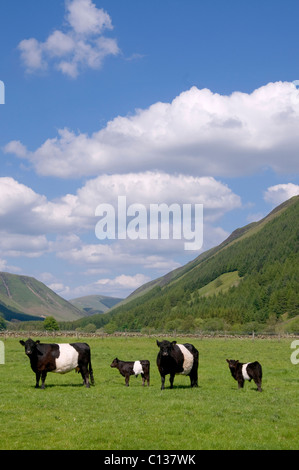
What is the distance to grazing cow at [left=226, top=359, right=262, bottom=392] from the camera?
22.0m

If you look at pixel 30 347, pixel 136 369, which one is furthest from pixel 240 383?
pixel 30 347

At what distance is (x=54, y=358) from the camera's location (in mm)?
22625

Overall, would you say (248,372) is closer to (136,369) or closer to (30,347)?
(136,369)

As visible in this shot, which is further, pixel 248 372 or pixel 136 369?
pixel 136 369

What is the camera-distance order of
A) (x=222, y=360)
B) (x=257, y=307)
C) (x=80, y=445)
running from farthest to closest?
(x=257, y=307)
(x=222, y=360)
(x=80, y=445)

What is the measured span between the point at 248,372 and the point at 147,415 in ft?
27.7

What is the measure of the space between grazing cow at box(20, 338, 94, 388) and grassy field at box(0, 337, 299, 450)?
3.08 feet

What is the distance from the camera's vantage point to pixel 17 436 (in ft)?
42.4

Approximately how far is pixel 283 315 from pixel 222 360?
14326cm

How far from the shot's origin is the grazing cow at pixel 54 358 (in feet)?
73.8

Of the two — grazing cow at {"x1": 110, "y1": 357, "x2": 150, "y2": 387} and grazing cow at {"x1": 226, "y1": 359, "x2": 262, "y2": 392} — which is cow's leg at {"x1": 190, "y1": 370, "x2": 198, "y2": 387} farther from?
grazing cow at {"x1": 110, "y1": 357, "x2": 150, "y2": 387}
